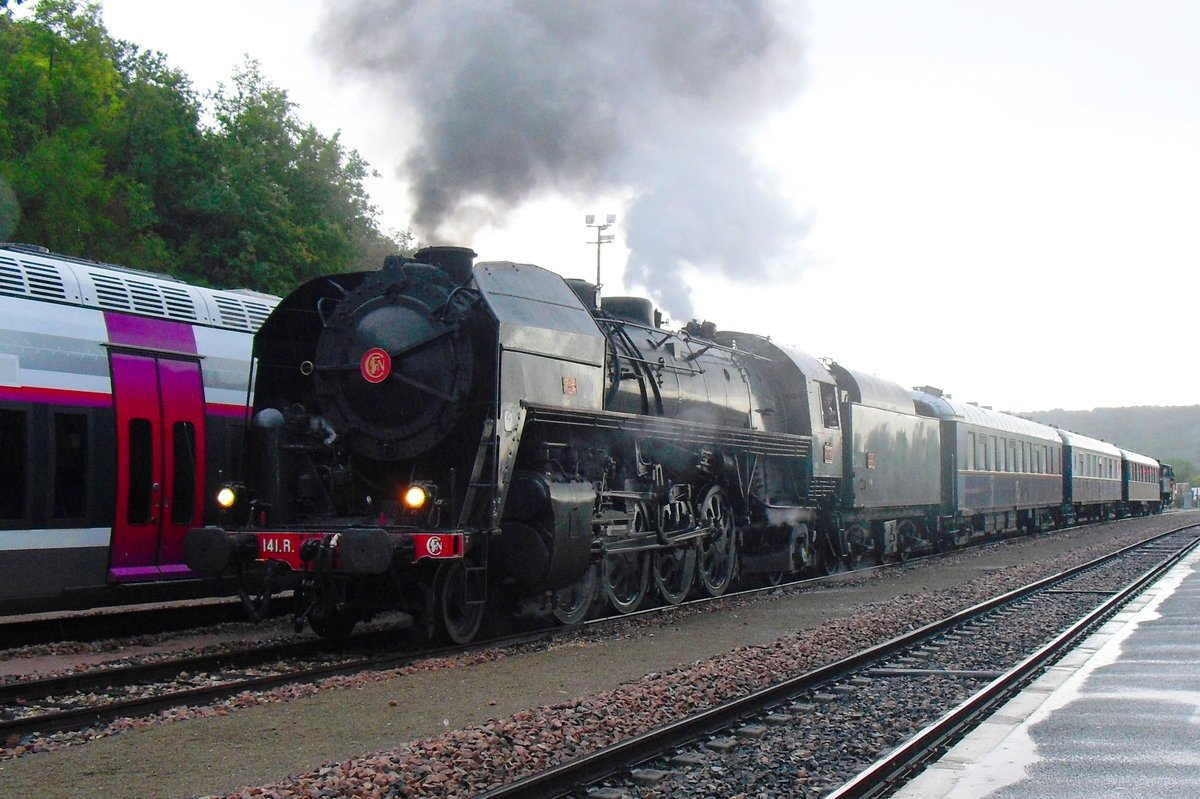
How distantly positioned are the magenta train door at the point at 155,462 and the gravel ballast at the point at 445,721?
13.3 ft

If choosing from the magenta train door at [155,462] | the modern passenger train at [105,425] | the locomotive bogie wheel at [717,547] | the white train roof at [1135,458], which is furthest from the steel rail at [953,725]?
the white train roof at [1135,458]

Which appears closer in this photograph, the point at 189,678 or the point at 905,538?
the point at 189,678

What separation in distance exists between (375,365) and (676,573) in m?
5.13

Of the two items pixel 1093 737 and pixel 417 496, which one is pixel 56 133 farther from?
pixel 1093 737

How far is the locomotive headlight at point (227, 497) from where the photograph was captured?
9.96 m

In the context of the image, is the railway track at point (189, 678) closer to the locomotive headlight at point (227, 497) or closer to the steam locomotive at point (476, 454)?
the steam locomotive at point (476, 454)

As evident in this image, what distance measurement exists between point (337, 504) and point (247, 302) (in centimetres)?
421

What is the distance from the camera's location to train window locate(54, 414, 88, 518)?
10539 millimetres

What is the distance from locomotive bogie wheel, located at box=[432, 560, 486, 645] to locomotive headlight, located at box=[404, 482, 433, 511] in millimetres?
535

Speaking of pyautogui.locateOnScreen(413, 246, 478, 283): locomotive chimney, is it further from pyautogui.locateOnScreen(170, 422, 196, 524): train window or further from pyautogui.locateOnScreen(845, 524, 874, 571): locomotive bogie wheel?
pyautogui.locateOnScreen(845, 524, 874, 571): locomotive bogie wheel

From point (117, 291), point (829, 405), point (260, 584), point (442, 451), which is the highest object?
point (117, 291)

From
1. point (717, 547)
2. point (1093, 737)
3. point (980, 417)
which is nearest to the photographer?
point (1093, 737)

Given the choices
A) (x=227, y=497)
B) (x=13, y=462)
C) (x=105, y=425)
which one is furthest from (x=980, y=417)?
→ (x=13, y=462)

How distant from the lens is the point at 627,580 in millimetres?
12461
